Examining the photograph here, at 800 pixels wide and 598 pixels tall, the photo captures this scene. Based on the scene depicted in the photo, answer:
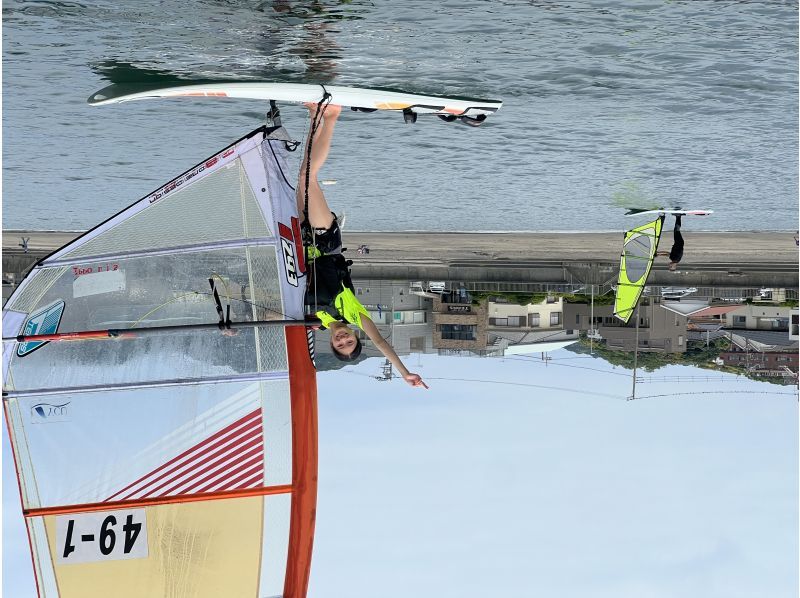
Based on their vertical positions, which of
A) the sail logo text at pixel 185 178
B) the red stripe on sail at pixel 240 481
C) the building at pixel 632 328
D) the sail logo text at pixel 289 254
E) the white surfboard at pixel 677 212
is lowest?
the building at pixel 632 328

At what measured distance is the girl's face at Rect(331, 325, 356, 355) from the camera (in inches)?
209

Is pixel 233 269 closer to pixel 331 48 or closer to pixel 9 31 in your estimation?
pixel 331 48

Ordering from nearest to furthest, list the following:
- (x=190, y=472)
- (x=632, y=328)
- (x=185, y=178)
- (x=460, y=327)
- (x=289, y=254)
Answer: (x=190, y=472), (x=289, y=254), (x=185, y=178), (x=460, y=327), (x=632, y=328)

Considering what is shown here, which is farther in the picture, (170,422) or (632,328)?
(632,328)

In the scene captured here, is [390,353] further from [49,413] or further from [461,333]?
[461,333]

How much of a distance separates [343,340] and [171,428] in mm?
1111

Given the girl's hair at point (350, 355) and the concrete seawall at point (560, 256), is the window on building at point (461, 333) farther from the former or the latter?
the girl's hair at point (350, 355)

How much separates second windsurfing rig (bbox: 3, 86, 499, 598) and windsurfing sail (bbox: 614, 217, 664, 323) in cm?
1402

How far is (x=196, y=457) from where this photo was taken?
5070 millimetres

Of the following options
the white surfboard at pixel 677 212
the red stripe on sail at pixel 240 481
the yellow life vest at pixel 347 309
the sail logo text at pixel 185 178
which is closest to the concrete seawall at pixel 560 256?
the white surfboard at pixel 677 212

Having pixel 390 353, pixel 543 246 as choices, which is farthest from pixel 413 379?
pixel 543 246

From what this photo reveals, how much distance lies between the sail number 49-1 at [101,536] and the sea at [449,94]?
4.00 meters

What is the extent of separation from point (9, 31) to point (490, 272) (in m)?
14.1

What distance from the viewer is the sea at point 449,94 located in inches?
419
